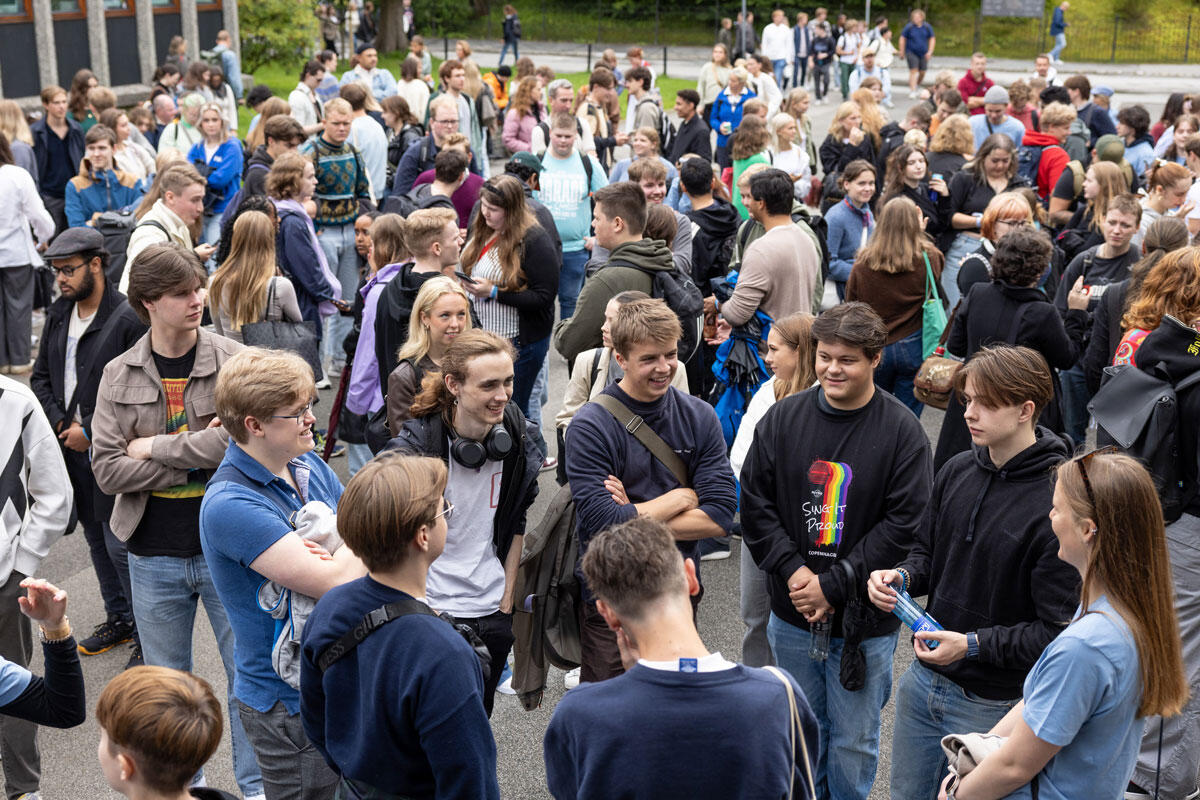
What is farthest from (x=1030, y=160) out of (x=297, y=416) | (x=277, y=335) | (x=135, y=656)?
(x=297, y=416)

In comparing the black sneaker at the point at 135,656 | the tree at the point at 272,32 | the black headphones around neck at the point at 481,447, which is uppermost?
the tree at the point at 272,32

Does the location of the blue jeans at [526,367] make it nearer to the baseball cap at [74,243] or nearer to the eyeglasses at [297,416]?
the baseball cap at [74,243]

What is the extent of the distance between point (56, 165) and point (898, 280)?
8.78 meters

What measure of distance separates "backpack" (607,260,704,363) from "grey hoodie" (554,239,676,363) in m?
0.03

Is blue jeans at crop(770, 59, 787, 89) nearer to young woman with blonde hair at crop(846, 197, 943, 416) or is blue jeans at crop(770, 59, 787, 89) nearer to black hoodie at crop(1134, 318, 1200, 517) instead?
young woman with blonde hair at crop(846, 197, 943, 416)

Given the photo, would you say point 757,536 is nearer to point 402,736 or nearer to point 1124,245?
point 402,736

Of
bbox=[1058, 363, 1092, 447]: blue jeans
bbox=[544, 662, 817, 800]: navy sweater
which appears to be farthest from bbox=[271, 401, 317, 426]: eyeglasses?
bbox=[1058, 363, 1092, 447]: blue jeans

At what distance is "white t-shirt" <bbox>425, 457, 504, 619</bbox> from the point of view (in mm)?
4266

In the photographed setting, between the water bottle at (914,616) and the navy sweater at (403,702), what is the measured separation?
1430mm

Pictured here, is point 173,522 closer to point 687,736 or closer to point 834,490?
point 834,490

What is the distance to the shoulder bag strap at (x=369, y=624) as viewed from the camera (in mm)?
2824

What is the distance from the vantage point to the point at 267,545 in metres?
3.46

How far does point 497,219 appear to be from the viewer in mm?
6812

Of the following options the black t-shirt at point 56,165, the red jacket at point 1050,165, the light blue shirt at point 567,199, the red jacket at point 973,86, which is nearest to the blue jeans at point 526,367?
the light blue shirt at point 567,199
